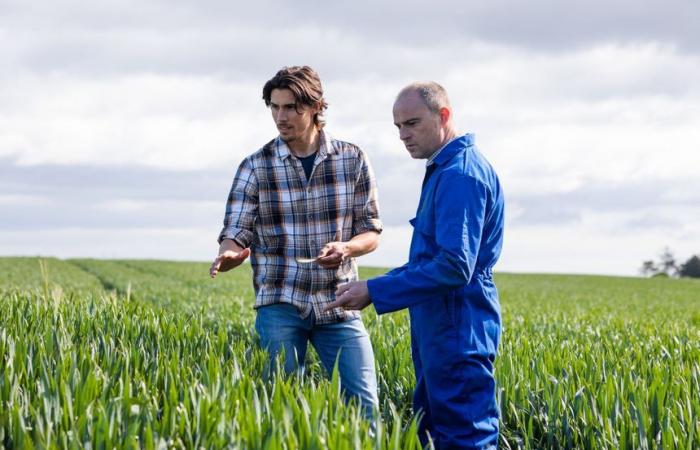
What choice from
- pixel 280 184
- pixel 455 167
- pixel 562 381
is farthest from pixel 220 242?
pixel 562 381

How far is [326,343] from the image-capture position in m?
4.74

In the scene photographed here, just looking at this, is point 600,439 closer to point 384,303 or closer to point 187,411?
point 384,303

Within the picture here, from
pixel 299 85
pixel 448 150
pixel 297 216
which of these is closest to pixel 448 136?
pixel 448 150

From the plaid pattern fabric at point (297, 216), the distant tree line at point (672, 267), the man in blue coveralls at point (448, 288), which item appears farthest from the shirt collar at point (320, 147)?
the distant tree line at point (672, 267)

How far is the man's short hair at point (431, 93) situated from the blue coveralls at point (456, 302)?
21cm

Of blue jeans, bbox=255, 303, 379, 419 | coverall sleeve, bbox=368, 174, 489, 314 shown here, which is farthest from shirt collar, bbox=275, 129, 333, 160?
coverall sleeve, bbox=368, 174, 489, 314

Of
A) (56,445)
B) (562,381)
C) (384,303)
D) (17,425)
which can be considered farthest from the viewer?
(562,381)

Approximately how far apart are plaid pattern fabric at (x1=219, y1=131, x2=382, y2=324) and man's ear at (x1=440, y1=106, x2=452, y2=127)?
1126 millimetres

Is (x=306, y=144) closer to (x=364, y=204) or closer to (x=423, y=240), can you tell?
(x=364, y=204)

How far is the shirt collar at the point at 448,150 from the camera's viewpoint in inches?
149

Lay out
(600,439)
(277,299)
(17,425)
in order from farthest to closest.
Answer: (277,299), (600,439), (17,425)

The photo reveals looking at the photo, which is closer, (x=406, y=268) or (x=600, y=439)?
(x=406, y=268)

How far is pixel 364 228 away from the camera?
488 centimetres

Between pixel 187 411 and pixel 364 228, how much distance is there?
6.21ft
